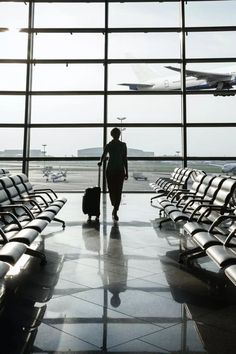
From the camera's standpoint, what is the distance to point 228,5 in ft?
28.7

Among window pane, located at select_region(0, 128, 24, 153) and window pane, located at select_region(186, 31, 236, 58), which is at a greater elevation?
window pane, located at select_region(186, 31, 236, 58)

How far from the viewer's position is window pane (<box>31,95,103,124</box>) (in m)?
8.54

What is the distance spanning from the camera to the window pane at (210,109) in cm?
853

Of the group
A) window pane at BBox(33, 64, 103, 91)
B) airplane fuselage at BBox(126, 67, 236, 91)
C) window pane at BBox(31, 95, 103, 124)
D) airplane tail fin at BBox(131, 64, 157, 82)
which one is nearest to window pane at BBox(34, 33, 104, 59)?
window pane at BBox(33, 64, 103, 91)

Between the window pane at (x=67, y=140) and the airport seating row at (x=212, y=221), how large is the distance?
12.9 feet

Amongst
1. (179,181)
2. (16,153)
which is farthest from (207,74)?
(16,153)

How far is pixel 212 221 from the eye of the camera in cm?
348

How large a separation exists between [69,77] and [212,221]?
20.1 ft

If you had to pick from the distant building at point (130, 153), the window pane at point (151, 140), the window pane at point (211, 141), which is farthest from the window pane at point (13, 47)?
the window pane at point (211, 141)

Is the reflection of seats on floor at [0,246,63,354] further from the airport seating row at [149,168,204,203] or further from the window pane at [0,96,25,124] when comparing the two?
the window pane at [0,96,25,124]

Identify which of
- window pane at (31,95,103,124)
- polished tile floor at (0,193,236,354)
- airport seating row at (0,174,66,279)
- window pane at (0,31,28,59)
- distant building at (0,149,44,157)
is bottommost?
polished tile floor at (0,193,236,354)

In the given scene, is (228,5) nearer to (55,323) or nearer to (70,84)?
(70,84)

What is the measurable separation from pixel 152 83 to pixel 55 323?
27.7 ft

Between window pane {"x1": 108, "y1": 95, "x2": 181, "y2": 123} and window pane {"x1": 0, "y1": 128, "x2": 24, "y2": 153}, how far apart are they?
6.93ft
